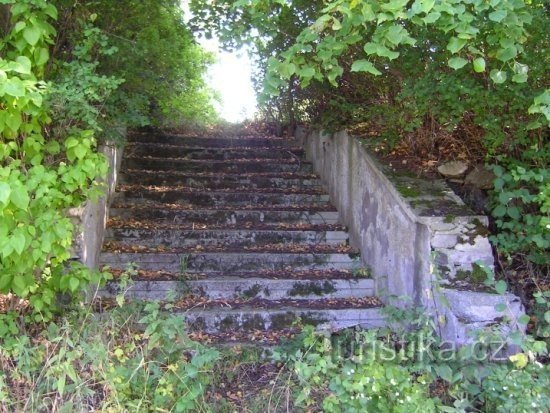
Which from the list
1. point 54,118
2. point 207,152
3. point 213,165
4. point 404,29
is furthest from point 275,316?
point 207,152

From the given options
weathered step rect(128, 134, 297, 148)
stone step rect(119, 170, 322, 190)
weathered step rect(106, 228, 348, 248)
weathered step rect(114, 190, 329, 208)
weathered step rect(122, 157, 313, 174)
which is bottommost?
weathered step rect(106, 228, 348, 248)

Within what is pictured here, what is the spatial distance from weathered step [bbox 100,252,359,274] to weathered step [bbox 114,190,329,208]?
1.02 metres

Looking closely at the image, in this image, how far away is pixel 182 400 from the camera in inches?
108

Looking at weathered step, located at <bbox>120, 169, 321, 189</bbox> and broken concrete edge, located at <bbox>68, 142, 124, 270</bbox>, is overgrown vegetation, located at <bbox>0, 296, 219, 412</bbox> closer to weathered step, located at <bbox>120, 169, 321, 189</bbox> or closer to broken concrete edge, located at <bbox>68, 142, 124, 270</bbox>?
broken concrete edge, located at <bbox>68, 142, 124, 270</bbox>

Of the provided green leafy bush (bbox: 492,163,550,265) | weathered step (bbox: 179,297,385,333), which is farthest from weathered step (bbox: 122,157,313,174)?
green leafy bush (bbox: 492,163,550,265)

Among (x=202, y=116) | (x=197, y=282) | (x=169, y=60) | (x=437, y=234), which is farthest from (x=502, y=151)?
(x=202, y=116)

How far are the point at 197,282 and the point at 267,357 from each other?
0.99 metres

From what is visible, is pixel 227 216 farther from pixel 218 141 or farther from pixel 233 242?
pixel 218 141

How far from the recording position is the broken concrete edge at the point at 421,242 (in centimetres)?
335

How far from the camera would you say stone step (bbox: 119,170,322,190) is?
18.9ft

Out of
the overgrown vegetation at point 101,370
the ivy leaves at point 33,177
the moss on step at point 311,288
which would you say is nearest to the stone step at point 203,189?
the moss on step at point 311,288

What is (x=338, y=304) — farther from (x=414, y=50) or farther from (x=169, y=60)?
(x=169, y=60)

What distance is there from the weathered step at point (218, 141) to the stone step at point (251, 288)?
9.66 ft

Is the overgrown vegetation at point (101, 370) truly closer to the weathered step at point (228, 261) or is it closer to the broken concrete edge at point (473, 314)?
the weathered step at point (228, 261)
